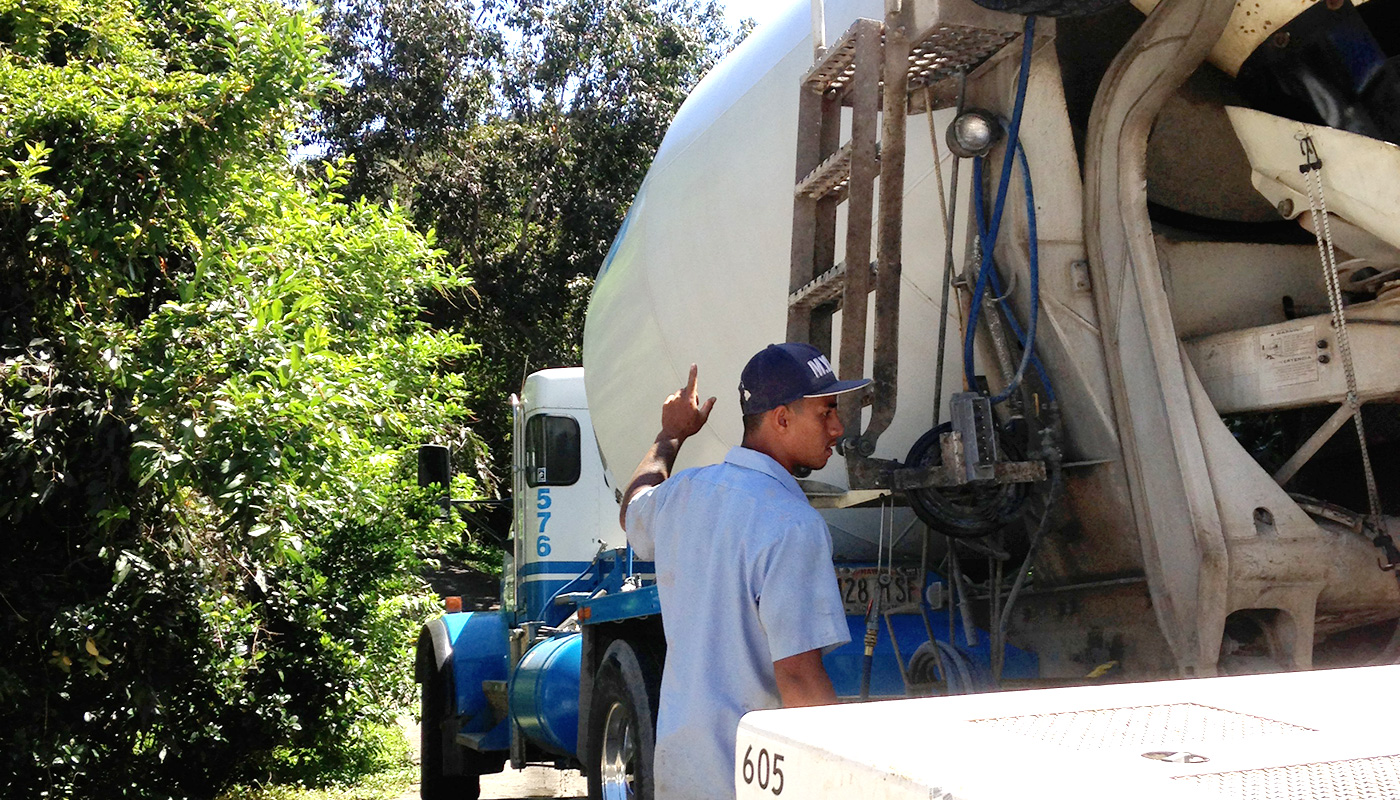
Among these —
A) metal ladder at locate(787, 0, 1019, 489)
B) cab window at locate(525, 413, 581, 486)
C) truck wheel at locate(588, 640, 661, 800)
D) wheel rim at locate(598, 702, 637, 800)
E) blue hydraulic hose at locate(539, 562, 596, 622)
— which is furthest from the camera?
cab window at locate(525, 413, 581, 486)

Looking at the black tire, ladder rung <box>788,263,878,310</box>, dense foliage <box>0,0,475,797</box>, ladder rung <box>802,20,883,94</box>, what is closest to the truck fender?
dense foliage <box>0,0,475,797</box>

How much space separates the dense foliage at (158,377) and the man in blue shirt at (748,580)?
3.00 metres

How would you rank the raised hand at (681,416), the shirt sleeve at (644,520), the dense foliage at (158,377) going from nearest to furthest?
the shirt sleeve at (644,520) → the raised hand at (681,416) → the dense foliage at (158,377)

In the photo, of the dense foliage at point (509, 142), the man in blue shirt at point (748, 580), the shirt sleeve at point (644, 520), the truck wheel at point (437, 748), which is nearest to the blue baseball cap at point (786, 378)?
the man in blue shirt at point (748, 580)

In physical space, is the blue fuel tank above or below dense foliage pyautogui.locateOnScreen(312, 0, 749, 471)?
below

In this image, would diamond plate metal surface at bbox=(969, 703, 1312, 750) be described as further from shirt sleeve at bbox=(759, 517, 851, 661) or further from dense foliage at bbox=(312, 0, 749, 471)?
dense foliage at bbox=(312, 0, 749, 471)

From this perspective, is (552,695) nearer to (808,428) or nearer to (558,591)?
(558,591)

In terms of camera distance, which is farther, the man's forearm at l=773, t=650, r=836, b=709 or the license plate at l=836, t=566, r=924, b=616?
the license plate at l=836, t=566, r=924, b=616

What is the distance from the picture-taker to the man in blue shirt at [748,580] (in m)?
2.43

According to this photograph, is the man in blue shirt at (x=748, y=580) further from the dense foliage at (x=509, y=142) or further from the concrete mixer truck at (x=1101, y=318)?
the dense foliage at (x=509, y=142)

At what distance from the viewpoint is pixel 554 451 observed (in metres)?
8.26

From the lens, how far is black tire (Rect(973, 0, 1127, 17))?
10.5ft

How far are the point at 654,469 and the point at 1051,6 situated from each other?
5.08 feet

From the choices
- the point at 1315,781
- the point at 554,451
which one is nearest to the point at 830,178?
the point at 1315,781
